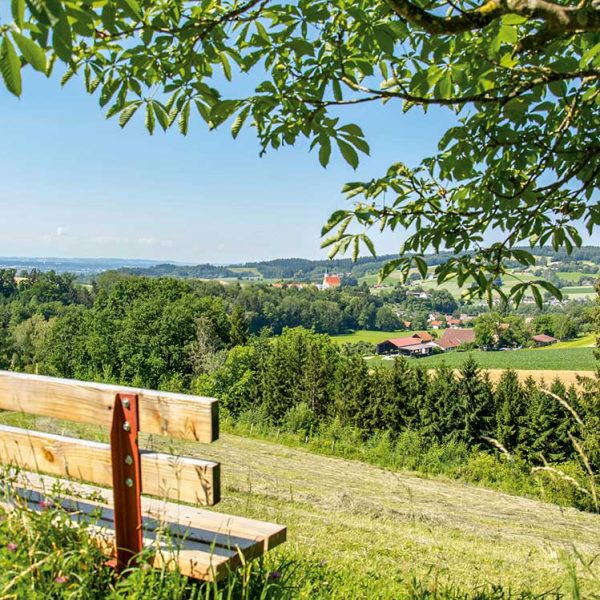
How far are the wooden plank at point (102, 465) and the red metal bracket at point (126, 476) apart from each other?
7 cm

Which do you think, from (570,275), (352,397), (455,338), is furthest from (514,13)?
(570,275)

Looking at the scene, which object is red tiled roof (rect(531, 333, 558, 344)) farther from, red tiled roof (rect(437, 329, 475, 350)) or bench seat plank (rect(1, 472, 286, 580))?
bench seat plank (rect(1, 472, 286, 580))

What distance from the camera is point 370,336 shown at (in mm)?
86438

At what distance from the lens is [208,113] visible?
246 centimetres

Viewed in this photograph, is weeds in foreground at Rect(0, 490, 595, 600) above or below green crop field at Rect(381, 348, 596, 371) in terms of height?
above

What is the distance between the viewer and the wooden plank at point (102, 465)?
1987mm

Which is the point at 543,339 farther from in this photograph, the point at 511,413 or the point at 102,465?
the point at 102,465

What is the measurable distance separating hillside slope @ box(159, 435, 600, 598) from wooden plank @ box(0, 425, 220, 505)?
76cm

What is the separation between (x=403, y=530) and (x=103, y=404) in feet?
20.7

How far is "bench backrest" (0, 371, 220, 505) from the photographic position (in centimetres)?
196

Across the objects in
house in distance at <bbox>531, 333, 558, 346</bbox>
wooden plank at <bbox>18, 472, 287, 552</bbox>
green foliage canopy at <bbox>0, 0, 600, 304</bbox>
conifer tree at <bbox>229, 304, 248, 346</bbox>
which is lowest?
house in distance at <bbox>531, 333, 558, 346</bbox>

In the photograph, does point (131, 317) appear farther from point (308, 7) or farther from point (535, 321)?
point (535, 321)

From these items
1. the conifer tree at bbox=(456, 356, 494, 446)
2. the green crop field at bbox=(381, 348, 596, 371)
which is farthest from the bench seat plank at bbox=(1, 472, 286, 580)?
the green crop field at bbox=(381, 348, 596, 371)

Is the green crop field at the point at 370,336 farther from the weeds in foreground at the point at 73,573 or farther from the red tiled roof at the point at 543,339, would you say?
the weeds in foreground at the point at 73,573
